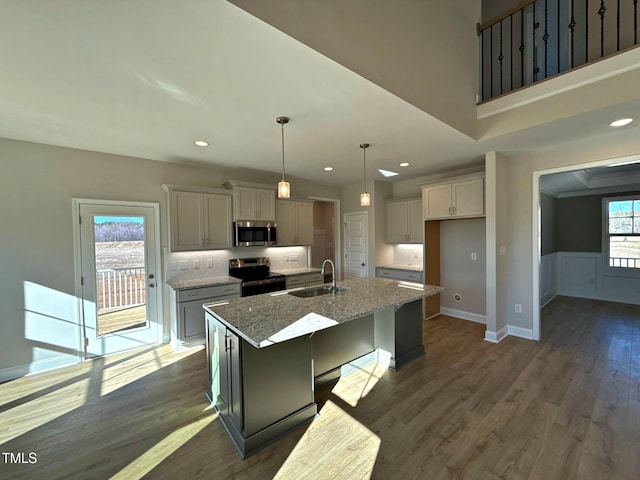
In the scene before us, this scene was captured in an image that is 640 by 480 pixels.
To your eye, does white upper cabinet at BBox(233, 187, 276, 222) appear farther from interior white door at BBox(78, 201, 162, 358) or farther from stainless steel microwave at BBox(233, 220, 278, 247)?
interior white door at BBox(78, 201, 162, 358)

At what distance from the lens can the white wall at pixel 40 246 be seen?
2984mm

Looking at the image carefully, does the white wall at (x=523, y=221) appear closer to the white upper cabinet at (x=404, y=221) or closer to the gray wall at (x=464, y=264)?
the gray wall at (x=464, y=264)

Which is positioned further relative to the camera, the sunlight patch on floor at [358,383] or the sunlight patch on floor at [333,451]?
the sunlight patch on floor at [358,383]

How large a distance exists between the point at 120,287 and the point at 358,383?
330cm

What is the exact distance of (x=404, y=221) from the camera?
5176 millimetres

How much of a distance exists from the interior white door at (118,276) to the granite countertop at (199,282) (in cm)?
34

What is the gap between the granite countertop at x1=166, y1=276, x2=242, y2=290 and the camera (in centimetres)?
362

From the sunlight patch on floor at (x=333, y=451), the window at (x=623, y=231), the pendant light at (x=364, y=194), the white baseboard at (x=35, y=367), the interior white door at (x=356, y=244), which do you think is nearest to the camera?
the sunlight patch on floor at (x=333, y=451)

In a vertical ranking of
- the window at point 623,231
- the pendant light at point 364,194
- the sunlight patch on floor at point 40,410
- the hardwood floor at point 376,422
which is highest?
the pendant light at point 364,194

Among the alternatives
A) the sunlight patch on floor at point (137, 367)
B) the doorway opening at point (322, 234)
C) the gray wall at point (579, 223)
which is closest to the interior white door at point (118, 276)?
the sunlight patch on floor at point (137, 367)

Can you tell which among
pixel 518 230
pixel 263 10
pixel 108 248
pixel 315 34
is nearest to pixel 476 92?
pixel 518 230

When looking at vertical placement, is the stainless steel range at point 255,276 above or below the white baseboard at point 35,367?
above

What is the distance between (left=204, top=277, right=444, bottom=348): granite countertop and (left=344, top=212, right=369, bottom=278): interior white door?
2.38 metres

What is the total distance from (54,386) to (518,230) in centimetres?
597
